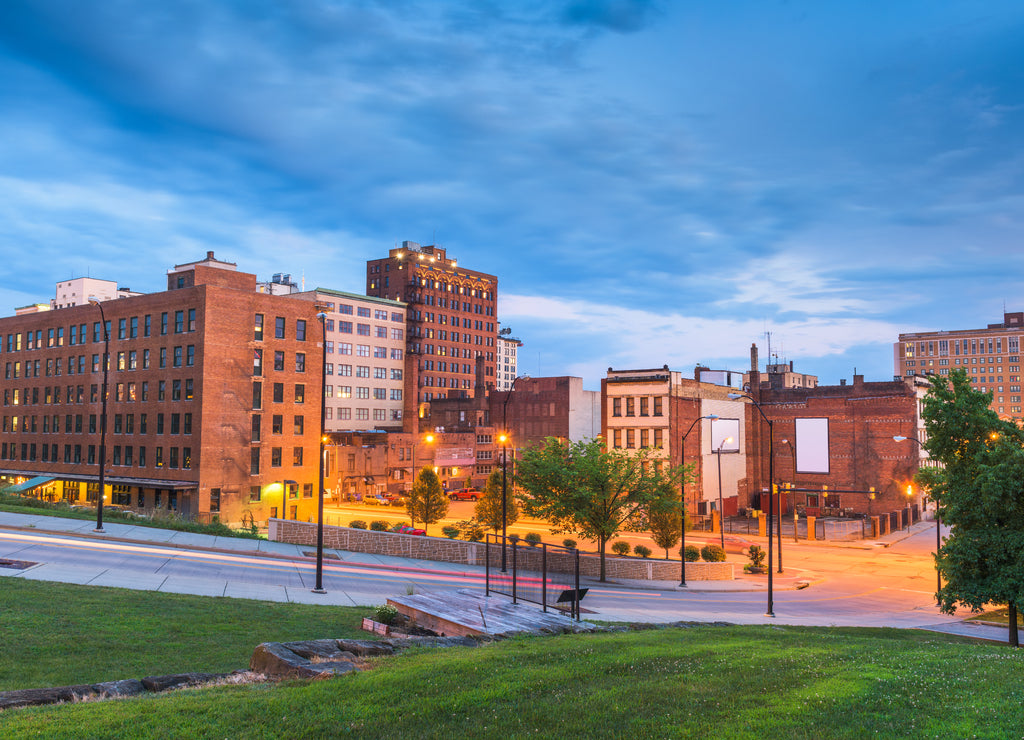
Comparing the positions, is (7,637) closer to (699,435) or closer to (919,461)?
(699,435)

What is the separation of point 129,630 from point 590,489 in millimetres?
28419

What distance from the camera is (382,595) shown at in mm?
26938

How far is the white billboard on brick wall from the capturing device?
259 ft

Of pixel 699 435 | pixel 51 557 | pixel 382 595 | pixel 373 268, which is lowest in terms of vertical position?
pixel 382 595

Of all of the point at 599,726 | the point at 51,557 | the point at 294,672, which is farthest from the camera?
the point at 51,557

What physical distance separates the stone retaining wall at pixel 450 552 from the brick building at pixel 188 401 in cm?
2405

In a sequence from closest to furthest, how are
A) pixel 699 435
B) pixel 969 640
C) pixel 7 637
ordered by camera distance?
pixel 7 637 < pixel 969 640 < pixel 699 435

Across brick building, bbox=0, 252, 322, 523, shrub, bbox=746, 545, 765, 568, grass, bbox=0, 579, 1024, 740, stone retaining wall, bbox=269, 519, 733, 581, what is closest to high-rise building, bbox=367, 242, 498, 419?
brick building, bbox=0, 252, 322, 523

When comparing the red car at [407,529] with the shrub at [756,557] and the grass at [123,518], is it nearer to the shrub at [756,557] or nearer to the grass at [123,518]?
the grass at [123,518]

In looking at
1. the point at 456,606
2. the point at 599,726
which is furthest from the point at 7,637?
the point at 599,726

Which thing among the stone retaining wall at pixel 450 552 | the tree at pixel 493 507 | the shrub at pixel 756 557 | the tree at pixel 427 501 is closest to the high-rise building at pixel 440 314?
the tree at pixel 427 501

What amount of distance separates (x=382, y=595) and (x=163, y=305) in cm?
5035

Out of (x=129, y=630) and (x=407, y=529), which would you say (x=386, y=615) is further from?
(x=407, y=529)

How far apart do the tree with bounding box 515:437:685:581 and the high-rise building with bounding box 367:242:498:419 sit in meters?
86.1
